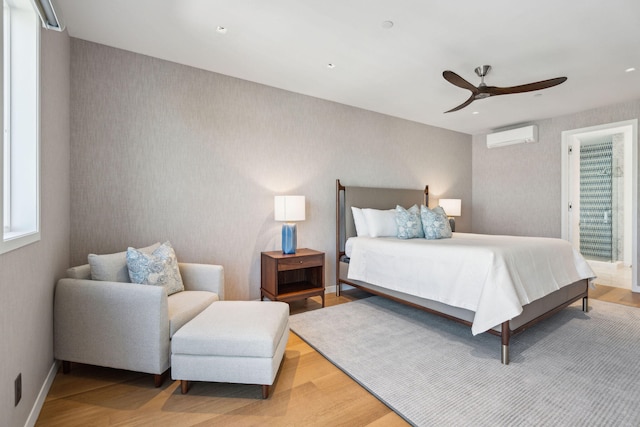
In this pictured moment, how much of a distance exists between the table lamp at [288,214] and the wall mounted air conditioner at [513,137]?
4.01 m

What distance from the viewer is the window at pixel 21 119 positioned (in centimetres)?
167

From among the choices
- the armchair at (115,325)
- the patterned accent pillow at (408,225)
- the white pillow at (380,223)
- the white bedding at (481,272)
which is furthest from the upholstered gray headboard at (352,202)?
the armchair at (115,325)

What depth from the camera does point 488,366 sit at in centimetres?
221

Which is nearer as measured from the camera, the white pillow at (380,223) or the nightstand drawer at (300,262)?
the nightstand drawer at (300,262)

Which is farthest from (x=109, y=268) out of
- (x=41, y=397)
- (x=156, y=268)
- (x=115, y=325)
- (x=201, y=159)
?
(x=201, y=159)

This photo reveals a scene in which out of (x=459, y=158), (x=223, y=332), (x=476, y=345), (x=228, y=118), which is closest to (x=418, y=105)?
(x=459, y=158)

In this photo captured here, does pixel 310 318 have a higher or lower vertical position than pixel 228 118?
lower

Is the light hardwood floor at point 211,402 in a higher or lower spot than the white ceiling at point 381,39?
lower

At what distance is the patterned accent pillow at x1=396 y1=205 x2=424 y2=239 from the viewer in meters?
3.68

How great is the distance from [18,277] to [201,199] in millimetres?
1821

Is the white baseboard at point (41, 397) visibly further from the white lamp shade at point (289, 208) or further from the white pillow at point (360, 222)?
the white pillow at point (360, 222)

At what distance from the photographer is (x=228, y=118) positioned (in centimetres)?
336

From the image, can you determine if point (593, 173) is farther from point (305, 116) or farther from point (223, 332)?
point (223, 332)

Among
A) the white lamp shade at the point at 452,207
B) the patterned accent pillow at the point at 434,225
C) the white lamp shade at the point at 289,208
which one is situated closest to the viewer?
the white lamp shade at the point at 289,208
